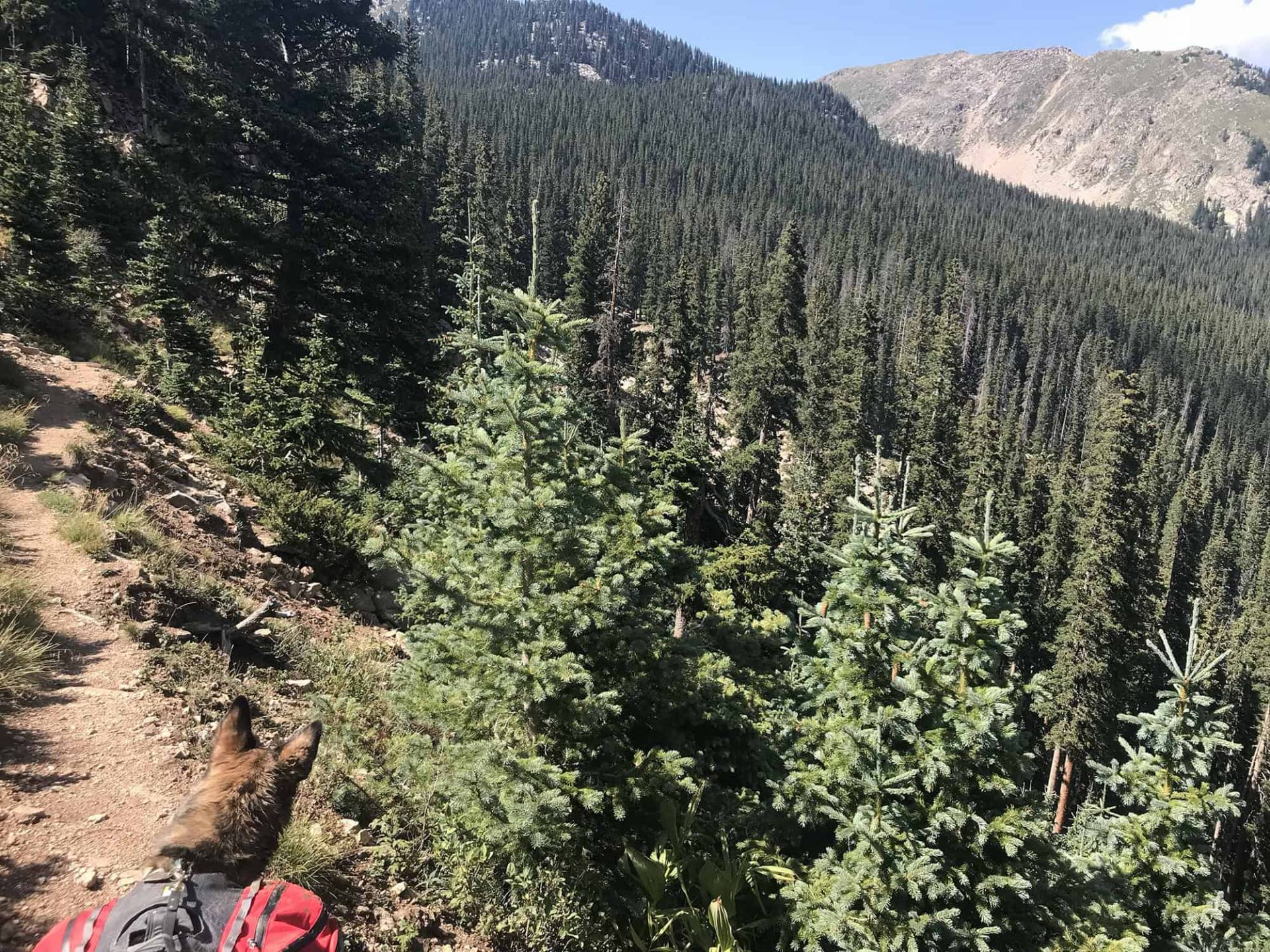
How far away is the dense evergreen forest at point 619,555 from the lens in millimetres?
6582

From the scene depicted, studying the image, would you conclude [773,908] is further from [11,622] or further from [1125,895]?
[11,622]

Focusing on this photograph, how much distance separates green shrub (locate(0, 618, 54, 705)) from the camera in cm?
575

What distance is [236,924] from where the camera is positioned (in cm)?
275

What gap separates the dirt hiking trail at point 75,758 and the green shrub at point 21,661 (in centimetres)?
11

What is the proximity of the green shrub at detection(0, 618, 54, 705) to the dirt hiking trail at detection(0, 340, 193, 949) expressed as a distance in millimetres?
112

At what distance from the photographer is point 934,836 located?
6.73m

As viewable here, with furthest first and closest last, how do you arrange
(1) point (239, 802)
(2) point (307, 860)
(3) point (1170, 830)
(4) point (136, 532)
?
(3) point (1170, 830) → (4) point (136, 532) → (2) point (307, 860) → (1) point (239, 802)

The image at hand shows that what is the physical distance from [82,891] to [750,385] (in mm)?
36756

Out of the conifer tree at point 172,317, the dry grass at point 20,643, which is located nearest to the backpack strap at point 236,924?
the dry grass at point 20,643

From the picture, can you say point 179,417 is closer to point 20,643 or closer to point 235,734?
point 20,643

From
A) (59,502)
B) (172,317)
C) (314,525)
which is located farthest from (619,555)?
Result: (172,317)

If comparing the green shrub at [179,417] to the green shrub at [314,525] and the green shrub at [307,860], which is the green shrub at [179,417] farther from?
the green shrub at [307,860]

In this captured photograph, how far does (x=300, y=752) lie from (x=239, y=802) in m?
0.32

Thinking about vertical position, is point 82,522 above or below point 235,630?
above
